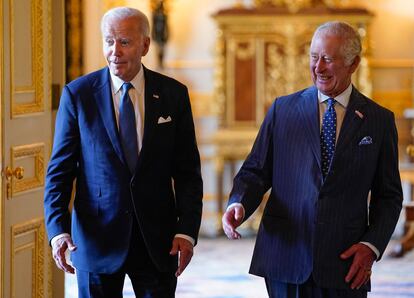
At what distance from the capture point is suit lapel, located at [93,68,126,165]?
3.15 m

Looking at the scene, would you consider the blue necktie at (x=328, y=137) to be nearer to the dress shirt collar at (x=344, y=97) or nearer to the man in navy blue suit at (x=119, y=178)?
the dress shirt collar at (x=344, y=97)

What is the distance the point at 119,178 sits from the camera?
10.3 feet

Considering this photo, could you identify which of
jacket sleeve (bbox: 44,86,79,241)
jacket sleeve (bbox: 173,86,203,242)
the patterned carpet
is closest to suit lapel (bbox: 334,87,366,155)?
jacket sleeve (bbox: 173,86,203,242)

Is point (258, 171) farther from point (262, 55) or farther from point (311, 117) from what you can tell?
point (262, 55)

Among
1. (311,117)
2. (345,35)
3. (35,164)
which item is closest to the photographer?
(345,35)

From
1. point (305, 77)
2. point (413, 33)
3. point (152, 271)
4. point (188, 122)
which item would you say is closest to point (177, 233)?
point (152, 271)

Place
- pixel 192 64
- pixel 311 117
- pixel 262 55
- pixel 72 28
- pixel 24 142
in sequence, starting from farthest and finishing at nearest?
pixel 192 64, pixel 262 55, pixel 72 28, pixel 24 142, pixel 311 117

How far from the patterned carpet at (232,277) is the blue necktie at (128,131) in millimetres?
3272

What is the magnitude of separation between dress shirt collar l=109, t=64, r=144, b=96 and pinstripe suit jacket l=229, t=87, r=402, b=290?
0.44 m

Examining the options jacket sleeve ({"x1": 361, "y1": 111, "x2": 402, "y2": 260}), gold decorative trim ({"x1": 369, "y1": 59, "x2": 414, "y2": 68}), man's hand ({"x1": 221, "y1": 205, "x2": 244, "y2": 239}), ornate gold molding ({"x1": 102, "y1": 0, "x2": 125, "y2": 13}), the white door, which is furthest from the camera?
gold decorative trim ({"x1": 369, "y1": 59, "x2": 414, "y2": 68})

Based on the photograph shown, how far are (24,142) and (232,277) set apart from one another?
10.8 feet

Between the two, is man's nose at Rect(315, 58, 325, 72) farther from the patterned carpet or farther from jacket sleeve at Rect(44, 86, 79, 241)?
the patterned carpet

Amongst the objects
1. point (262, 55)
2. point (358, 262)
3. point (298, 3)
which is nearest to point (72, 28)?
point (262, 55)

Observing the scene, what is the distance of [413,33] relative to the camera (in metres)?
9.23
